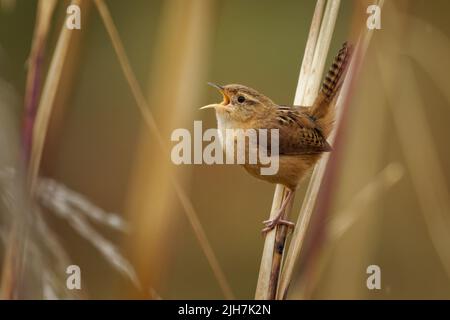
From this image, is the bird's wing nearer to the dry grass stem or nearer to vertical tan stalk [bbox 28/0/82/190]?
the dry grass stem

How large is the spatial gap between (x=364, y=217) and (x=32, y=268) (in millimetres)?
1508

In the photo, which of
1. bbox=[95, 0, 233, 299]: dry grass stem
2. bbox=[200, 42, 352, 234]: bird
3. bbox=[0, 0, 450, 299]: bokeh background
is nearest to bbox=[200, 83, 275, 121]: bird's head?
bbox=[200, 42, 352, 234]: bird

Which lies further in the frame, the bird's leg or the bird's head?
the bird's head

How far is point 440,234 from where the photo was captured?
284 cm

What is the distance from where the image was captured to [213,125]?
302 cm

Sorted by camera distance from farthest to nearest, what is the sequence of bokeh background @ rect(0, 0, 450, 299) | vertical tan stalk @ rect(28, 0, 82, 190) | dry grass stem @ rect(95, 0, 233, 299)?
bokeh background @ rect(0, 0, 450, 299)
dry grass stem @ rect(95, 0, 233, 299)
vertical tan stalk @ rect(28, 0, 82, 190)

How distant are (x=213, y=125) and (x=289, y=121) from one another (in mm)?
461
